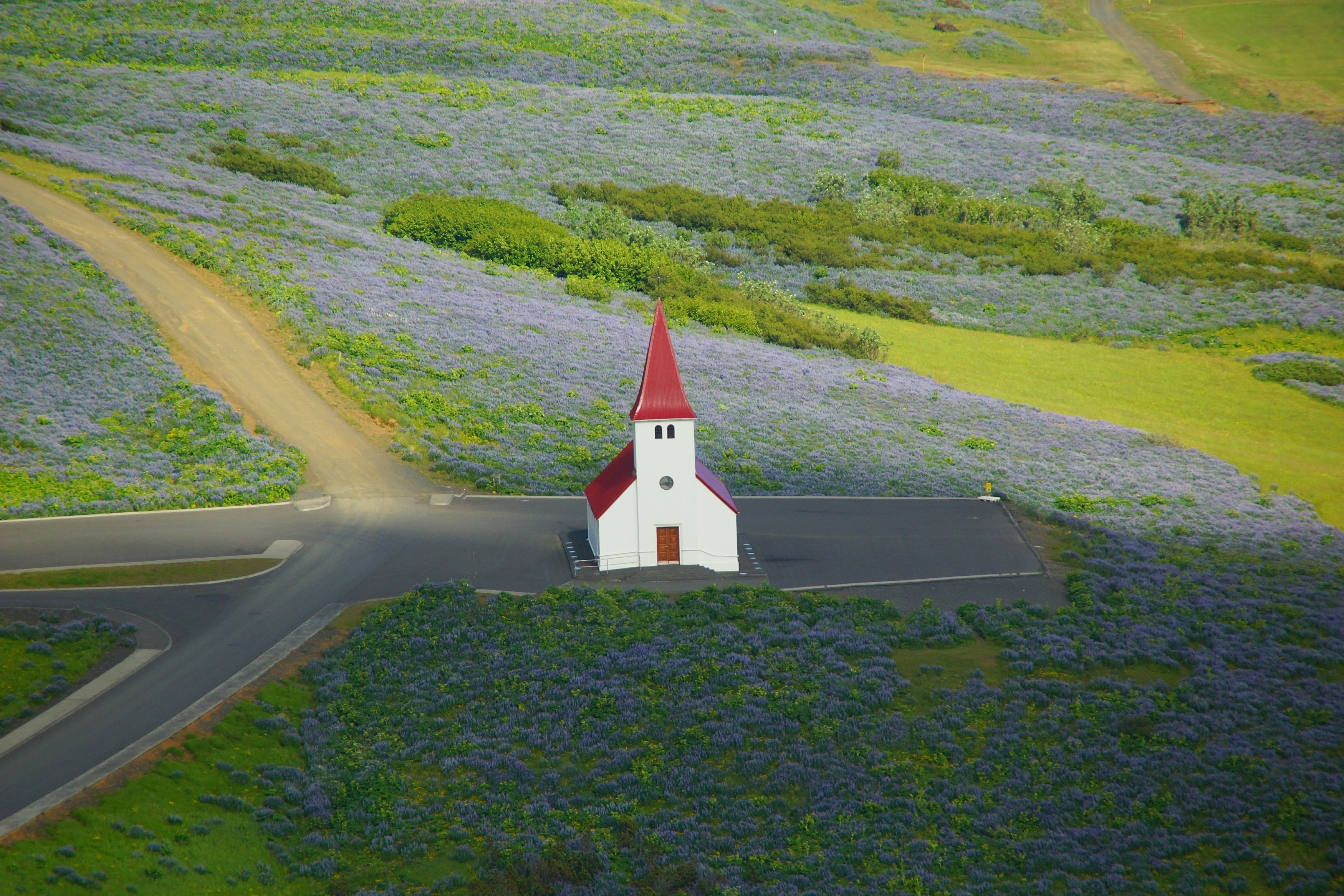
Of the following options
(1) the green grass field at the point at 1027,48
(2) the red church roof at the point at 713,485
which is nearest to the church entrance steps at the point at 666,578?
(2) the red church roof at the point at 713,485

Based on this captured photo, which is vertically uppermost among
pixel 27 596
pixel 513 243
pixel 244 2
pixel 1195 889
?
pixel 244 2

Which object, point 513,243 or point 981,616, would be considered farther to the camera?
point 513,243

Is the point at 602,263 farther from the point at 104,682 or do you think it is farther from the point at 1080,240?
the point at 104,682

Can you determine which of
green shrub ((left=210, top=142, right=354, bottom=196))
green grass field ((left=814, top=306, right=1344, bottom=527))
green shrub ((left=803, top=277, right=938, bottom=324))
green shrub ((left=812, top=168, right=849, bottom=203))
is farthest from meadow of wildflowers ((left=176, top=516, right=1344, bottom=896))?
green shrub ((left=812, top=168, right=849, bottom=203))

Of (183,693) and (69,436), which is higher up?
(69,436)

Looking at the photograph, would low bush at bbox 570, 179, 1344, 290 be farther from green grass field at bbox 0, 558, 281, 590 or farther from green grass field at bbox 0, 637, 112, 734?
green grass field at bbox 0, 637, 112, 734

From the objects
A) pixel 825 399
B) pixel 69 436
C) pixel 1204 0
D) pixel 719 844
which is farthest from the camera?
pixel 1204 0

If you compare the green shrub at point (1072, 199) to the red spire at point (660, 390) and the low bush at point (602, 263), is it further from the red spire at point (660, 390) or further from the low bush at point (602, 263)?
the red spire at point (660, 390)

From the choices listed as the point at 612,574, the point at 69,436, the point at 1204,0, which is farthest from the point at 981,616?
the point at 1204,0

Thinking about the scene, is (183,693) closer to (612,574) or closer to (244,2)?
(612,574)
